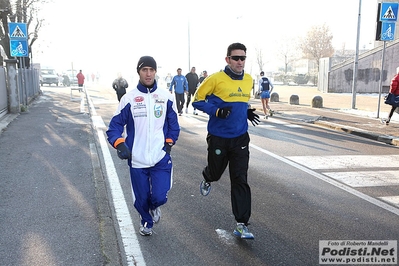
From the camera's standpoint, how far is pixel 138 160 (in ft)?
14.3

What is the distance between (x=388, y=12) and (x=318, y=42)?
53.1 metres

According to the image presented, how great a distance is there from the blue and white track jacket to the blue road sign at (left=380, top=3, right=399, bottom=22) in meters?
12.0

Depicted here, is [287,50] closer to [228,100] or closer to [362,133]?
[362,133]

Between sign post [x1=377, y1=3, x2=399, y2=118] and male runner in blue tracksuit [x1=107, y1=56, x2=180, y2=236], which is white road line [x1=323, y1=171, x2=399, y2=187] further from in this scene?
sign post [x1=377, y1=3, x2=399, y2=118]

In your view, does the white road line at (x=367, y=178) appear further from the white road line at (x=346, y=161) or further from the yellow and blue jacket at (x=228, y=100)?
the yellow and blue jacket at (x=228, y=100)

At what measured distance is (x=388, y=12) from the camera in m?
13.9

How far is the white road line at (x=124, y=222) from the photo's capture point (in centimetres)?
404

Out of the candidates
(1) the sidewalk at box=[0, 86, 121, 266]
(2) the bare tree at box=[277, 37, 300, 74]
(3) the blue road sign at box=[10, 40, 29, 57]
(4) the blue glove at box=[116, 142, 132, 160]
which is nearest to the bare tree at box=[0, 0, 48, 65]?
(3) the blue road sign at box=[10, 40, 29, 57]

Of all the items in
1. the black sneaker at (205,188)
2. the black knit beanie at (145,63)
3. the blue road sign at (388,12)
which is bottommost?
the black sneaker at (205,188)

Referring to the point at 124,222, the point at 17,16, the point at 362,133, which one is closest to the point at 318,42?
the point at 17,16

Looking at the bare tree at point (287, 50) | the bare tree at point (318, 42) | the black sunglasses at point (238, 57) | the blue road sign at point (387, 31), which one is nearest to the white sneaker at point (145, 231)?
the black sunglasses at point (238, 57)

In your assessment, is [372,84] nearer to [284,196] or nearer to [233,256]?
[284,196]

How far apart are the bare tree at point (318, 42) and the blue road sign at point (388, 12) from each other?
51750mm

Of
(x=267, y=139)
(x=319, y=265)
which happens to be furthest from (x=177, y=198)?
(x=267, y=139)
